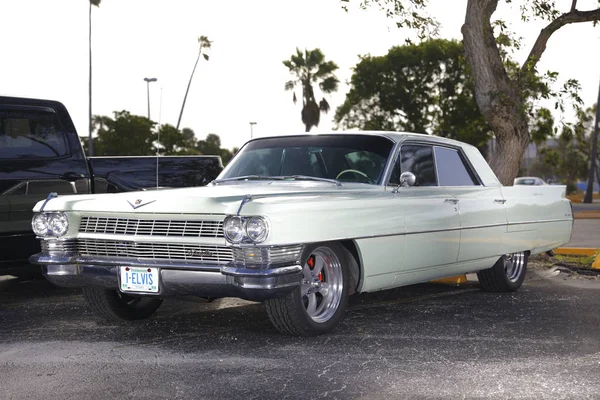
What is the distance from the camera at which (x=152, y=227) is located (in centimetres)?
582

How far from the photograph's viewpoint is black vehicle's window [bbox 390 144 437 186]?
283 inches

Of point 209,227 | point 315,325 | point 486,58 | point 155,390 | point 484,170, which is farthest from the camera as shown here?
point 486,58

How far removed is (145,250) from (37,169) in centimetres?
279

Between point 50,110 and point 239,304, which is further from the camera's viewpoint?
point 50,110

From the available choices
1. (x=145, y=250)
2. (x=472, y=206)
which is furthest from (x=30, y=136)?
(x=472, y=206)

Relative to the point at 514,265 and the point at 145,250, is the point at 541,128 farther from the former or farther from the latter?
the point at 145,250

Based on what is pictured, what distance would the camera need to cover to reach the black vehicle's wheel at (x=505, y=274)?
8414mm

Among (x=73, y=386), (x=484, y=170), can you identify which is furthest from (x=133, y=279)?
(x=484, y=170)

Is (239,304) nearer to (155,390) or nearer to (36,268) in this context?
(36,268)

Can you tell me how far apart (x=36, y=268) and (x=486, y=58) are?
750 cm

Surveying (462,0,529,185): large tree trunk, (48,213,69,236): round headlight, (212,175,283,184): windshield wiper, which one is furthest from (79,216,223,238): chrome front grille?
(462,0,529,185): large tree trunk

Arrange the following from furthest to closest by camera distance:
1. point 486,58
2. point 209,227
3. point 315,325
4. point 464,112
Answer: point 464,112
point 486,58
point 315,325
point 209,227

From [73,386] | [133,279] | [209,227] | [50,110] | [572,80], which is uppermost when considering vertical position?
[572,80]

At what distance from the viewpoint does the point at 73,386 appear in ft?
15.6
